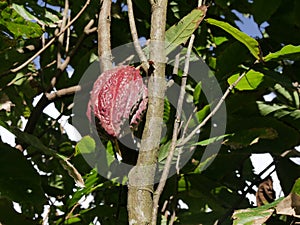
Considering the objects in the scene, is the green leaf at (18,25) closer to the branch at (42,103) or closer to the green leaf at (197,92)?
the branch at (42,103)

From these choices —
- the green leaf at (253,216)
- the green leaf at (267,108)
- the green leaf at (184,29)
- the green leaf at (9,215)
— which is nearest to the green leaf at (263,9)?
the green leaf at (267,108)

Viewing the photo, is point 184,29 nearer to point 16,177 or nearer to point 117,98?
point 117,98

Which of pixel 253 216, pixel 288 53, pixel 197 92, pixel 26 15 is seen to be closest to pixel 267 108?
pixel 197 92

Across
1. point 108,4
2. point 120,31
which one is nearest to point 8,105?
point 120,31

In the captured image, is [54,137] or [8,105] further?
[54,137]

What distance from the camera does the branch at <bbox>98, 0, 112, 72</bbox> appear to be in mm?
785

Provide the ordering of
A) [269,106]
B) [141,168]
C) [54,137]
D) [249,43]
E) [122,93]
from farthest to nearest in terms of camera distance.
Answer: [54,137]
[269,106]
[249,43]
[122,93]
[141,168]

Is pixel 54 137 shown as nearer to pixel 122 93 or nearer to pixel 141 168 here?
pixel 122 93

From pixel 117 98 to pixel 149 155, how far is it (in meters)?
0.17

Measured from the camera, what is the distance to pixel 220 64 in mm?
1264

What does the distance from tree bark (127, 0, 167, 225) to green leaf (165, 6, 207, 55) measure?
0.38 feet

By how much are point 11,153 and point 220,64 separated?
53cm

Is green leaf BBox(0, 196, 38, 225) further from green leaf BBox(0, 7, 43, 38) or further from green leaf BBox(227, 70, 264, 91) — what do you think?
green leaf BBox(227, 70, 264, 91)

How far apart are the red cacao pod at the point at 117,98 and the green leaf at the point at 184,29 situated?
0.28 ft
